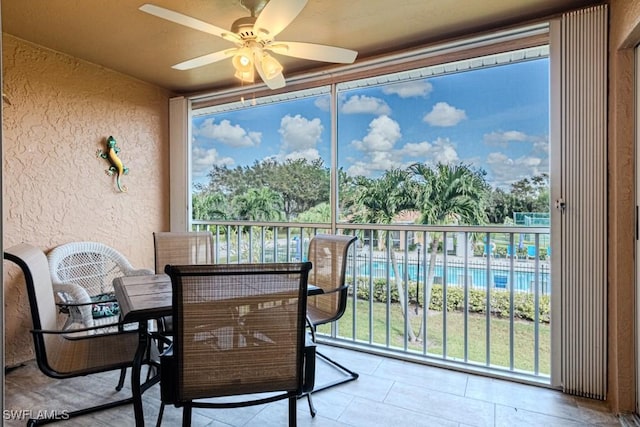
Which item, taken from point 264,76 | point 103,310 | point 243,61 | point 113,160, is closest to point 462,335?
point 264,76

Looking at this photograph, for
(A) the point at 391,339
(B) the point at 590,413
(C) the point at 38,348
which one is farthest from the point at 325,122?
(B) the point at 590,413

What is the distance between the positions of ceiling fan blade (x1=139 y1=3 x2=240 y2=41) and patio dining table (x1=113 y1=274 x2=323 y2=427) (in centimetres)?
138

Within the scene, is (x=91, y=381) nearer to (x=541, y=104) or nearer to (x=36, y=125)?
(x=36, y=125)

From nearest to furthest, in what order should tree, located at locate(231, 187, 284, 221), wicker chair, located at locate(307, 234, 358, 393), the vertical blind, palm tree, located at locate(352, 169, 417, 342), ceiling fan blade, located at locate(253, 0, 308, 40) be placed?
ceiling fan blade, located at locate(253, 0, 308, 40)
the vertical blind
wicker chair, located at locate(307, 234, 358, 393)
palm tree, located at locate(352, 169, 417, 342)
tree, located at locate(231, 187, 284, 221)

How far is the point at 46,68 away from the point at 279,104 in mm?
1938

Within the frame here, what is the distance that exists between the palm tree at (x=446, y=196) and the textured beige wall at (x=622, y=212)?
31.7 inches

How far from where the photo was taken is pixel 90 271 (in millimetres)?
3145

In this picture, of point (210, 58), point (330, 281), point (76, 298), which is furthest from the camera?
point (330, 281)

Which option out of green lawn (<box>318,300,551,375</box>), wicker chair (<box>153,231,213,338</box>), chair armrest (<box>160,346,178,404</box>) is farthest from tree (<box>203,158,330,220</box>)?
chair armrest (<box>160,346,178,404</box>)

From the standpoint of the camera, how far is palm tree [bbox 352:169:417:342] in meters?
3.04

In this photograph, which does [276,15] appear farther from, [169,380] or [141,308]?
[169,380]

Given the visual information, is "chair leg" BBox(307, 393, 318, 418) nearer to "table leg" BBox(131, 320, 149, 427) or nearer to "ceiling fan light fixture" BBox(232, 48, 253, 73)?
"table leg" BBox(131, 320, 149, 427)

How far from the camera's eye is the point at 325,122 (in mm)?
3324

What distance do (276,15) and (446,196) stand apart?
1855mm
